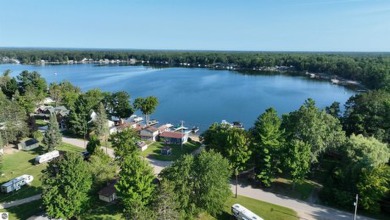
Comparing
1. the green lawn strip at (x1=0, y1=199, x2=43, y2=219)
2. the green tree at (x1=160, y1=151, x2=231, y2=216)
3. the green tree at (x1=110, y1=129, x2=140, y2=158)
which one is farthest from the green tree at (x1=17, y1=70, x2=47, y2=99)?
the green tree at (x1=160, y1=151, x2=231, y2=216)

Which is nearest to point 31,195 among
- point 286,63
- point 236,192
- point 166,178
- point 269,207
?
point 166,178

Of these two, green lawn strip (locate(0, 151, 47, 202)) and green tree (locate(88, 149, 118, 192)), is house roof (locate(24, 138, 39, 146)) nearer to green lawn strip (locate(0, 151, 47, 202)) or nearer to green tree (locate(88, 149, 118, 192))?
green lawn strip (locate(0, 151, 47, 202))

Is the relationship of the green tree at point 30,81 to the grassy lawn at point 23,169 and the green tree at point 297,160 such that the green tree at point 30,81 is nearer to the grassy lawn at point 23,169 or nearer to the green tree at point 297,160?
the grassy lawn at point 23,169

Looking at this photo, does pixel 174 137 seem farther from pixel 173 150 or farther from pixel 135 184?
pixel 135 184

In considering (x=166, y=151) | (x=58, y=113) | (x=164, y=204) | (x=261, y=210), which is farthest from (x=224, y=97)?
(x=164, y=204)

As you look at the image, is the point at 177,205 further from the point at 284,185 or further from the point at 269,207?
the point at 284,185

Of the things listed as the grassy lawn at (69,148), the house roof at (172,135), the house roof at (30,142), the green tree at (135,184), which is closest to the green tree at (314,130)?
the house roof at (172,135)
